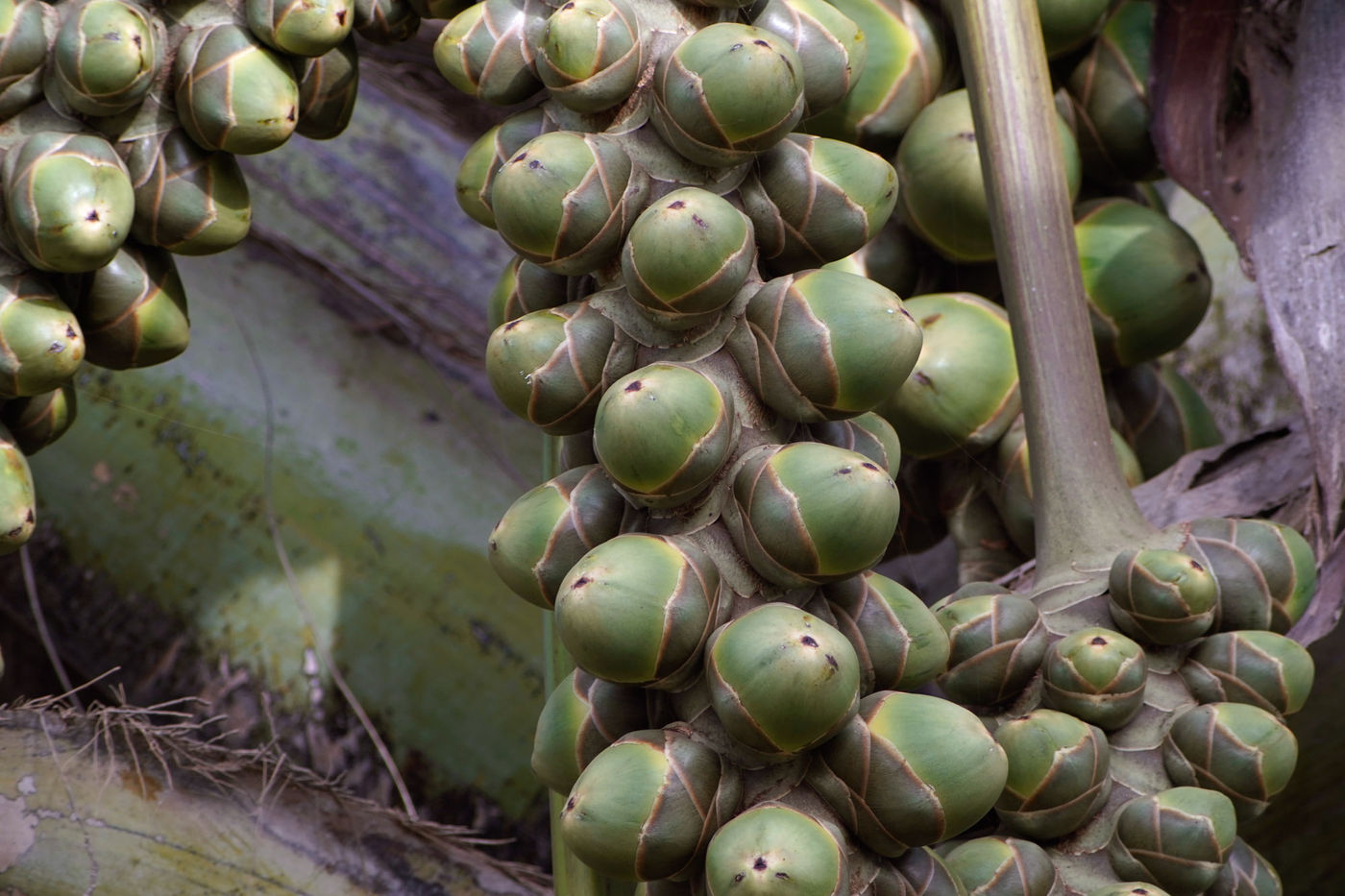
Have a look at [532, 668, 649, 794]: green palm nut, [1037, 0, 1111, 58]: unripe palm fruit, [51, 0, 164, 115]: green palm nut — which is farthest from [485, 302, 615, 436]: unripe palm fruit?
[1037, 0, 1111, 58]: unripe palm fruit

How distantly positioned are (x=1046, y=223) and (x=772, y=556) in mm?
328

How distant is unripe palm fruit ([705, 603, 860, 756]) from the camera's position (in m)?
0.47

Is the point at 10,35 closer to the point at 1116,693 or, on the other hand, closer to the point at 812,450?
the point at 812,450

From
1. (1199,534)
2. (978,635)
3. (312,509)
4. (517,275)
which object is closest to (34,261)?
(517,275)

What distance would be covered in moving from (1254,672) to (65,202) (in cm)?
60

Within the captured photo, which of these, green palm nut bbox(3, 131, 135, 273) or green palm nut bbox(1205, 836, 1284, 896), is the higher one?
green palm nut bbox(3, 131, 135, 273)

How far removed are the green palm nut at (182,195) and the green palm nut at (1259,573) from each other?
53 cm

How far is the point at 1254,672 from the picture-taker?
633mm

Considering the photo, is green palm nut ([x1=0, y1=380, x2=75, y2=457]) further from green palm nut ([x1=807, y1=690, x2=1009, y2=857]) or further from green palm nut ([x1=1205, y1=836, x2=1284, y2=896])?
green palm nut ([x1=1205, y1=836, x2=1284, y2=896])

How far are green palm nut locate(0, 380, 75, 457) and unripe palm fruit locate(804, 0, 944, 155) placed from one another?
461 millimetres

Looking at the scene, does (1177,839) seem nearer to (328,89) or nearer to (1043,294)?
(1043,294)

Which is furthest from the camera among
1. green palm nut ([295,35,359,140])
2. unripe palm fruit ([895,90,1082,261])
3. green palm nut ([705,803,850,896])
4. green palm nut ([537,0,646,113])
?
unripe palm fruit ([895,90,1082,261])

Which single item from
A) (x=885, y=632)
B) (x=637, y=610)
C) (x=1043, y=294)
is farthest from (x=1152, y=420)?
(x=637, y=610)

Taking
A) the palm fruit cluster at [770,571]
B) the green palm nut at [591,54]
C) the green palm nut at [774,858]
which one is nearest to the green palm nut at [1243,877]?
the palm fruit cluster at [770,571]
